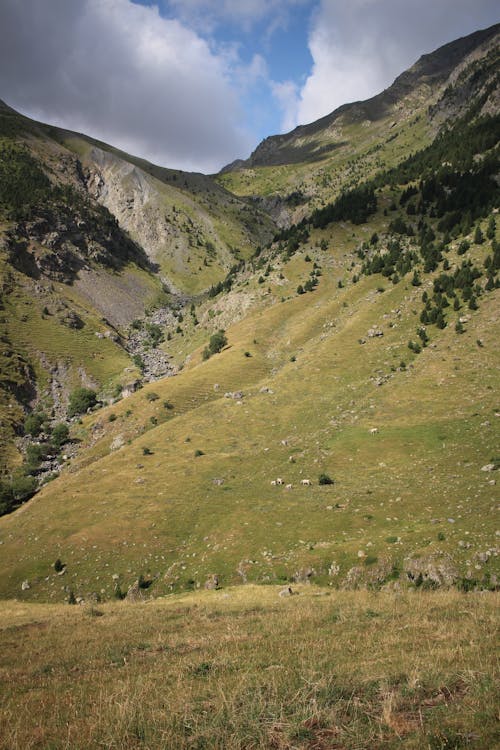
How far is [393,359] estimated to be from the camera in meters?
59.4

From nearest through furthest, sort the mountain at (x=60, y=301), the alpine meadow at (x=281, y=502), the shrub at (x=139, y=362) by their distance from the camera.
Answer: the alpine meadow at (x=281, y=502) < the mountain at (x=60, y=301) < the shrub at (x=139, y=362)

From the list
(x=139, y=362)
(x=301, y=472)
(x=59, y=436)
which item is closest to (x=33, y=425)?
(x=59, y=436)

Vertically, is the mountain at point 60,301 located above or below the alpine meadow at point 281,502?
above

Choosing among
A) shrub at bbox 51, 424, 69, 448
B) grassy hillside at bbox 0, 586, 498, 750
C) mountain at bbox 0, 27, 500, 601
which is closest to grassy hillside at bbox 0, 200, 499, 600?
mountain at bbox 0, 27, 500, 601

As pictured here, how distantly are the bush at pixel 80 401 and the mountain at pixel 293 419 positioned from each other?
24.9 inches

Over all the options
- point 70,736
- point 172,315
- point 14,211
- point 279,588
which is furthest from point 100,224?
point 70,736

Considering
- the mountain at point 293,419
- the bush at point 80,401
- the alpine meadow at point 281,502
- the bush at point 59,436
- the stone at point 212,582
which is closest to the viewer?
the alpine meadow at point 281,502

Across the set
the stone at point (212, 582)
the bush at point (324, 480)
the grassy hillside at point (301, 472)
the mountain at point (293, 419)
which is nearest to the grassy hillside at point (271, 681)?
the grassy hillside at point (301, 472)

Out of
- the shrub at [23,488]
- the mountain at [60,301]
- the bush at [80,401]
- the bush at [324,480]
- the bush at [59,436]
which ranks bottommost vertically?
the bush at [324,480]

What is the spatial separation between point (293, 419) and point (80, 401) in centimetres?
6307

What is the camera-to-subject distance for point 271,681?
28.8ft

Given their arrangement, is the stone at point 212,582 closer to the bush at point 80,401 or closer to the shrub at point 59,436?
the shrub at point 59,436

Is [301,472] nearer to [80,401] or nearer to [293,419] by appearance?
[293,419]

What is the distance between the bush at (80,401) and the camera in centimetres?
9581
